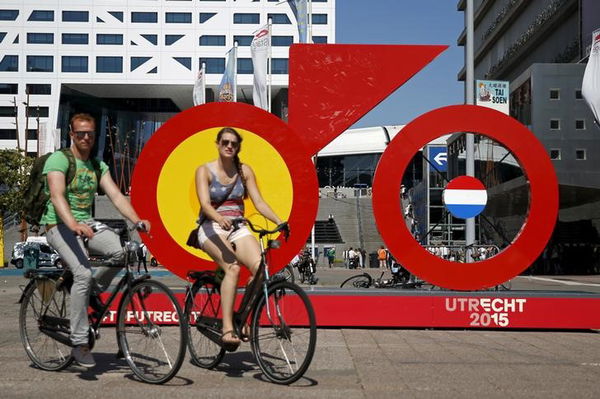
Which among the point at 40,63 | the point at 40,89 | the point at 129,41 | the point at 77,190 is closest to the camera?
the point at 77,190

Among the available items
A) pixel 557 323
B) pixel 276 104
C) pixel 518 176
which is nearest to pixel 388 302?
pixel 557 323

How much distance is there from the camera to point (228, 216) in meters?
6.20

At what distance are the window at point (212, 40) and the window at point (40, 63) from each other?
11931 mm

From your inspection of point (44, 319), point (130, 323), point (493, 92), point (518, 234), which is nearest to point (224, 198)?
point (130, 323)

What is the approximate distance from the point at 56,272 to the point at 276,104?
6720 centimetres

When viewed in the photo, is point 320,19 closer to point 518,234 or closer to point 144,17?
point 144,17

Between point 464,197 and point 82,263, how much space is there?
6012 millimetres

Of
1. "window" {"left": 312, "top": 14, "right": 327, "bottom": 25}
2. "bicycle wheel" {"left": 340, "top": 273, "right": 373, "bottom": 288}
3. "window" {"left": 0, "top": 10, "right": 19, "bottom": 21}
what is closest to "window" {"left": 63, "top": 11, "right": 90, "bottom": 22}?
"window" {"left": 0, "top": 10, "right": 19, "bottom": 21}

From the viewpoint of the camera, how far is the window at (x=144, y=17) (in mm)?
64188

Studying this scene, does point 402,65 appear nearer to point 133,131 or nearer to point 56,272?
point 56,272

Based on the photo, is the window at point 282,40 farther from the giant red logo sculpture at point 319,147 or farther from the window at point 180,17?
the giant red logo sculpture at point 319,147

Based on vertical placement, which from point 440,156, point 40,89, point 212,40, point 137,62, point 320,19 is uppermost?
point 320,19

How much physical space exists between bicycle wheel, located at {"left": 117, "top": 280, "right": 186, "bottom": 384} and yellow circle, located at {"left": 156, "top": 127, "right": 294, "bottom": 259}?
387 centimetres

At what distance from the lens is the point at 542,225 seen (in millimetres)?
9789
